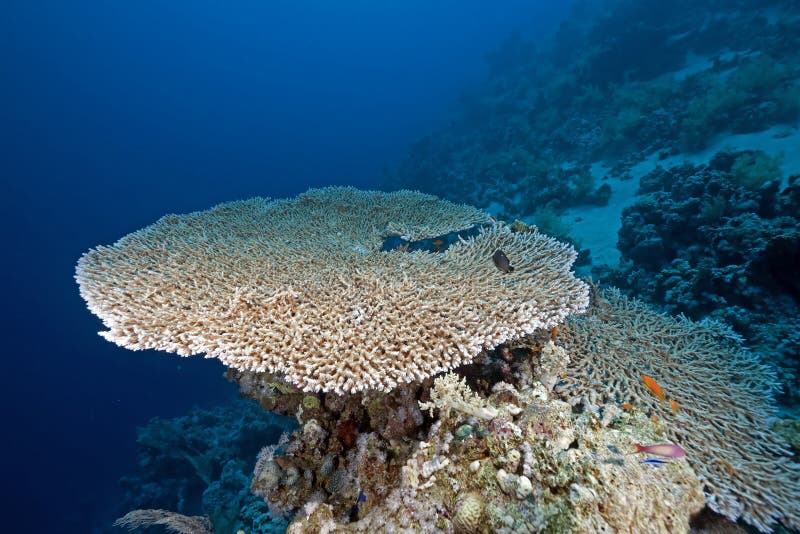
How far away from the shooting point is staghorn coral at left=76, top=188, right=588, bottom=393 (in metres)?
2.92

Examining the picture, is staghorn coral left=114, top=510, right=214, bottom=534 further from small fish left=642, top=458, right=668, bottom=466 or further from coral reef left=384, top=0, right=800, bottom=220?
coral reef left=384, top=0, right=800, bottom=220

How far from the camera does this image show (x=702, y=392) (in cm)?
364

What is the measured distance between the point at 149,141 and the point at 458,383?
410 feet

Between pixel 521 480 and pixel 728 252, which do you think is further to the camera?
pixel 728 252

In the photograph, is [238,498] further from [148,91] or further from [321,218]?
[148,91]

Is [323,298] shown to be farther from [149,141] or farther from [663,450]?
[149,141]

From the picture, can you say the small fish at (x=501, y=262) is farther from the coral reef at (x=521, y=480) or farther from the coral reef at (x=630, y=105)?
the coral reef at (x=630, y=105)

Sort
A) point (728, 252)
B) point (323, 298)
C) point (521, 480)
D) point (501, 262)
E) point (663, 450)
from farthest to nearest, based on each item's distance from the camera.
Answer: point (728, 252) → point (501, 262) → point (323, 298) → point (663, 450) → point (521, 480)

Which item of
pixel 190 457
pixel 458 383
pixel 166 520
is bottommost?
pixel 190 457

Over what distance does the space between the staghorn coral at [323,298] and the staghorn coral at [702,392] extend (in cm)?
85

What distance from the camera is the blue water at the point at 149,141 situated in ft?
83.5

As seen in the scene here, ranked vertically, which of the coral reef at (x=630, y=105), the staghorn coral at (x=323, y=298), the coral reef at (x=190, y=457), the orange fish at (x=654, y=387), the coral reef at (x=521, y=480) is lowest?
the coral reef at (x=190, y=457)

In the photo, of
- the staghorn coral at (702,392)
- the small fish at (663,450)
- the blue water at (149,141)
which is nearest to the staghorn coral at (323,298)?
the staghorn coral at (702,392)

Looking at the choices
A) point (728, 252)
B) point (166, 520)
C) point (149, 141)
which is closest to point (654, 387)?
point (728, 252)
